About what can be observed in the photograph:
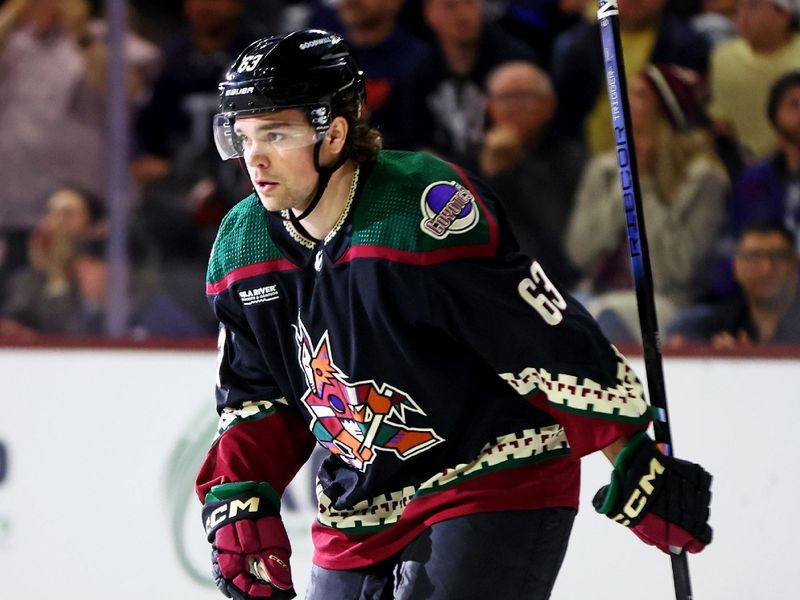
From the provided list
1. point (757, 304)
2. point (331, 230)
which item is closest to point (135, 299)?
point (757, 304)

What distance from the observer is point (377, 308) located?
1.73m

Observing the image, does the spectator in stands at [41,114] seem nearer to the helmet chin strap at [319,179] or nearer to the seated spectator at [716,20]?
the seated spectator at [716,20]

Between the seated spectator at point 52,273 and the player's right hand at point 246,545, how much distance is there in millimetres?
2140

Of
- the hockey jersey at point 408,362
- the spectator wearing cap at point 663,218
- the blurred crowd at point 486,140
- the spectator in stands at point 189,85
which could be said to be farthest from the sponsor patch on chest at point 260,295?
the spectator in stands at point 189,85

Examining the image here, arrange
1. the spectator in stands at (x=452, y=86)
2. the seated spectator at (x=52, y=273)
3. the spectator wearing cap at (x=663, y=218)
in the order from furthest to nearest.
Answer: the seated spectator at (x=52, y=273) < the spectator in stands at (x=452, y=86) < the spectator wearing cap at (x=663, y=218)

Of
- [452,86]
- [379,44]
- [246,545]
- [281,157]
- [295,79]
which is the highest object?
[295,79]

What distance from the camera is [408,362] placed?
1756mm

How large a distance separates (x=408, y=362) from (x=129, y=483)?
175 centimetres

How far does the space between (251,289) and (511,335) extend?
0.41m

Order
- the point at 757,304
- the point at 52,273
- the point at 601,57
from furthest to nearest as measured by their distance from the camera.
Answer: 1. the point at 52,273
2. the point at 601,57
3. the point at 757,304

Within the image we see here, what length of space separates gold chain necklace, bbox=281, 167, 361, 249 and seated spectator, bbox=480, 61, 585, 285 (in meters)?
1.83

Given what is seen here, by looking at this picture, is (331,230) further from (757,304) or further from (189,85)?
(189,85)

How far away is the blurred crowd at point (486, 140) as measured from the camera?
135 inches

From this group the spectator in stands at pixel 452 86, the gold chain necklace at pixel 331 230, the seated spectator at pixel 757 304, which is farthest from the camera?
the spectator in stands at pixel 452 86
